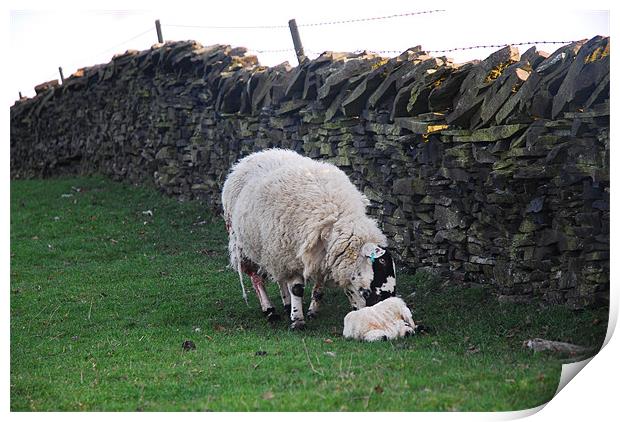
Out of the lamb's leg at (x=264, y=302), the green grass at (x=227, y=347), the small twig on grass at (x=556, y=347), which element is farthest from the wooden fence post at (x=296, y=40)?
the small twig on grass at (x=556, y=347)

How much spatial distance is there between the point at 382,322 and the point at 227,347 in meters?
1.28

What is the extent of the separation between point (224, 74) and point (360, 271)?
698cm

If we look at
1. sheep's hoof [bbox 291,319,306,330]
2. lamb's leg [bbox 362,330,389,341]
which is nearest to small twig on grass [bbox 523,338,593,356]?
lamb's leg [bbox 362,330,389,341]

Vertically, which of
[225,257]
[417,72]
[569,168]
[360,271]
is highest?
[417,72]

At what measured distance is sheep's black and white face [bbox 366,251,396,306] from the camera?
7.17 metres

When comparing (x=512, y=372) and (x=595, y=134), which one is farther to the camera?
(x=595, y=134)

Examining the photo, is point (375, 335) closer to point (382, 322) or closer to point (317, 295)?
point (382, 322)

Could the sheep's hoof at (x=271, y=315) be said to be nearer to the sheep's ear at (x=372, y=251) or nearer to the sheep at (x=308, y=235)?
the sheep at (x=308, y=235)

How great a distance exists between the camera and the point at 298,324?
7.70 metres

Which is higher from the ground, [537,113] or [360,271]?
[537,113]

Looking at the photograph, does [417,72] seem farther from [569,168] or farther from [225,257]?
[225,257]

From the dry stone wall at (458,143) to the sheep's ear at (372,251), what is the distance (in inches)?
48.2

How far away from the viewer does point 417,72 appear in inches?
343
